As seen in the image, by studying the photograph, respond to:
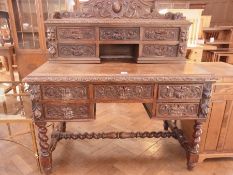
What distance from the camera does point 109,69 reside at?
1.58 metres

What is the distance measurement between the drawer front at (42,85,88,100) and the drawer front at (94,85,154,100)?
0.10 meters

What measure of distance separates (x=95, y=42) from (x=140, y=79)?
57 centimetres

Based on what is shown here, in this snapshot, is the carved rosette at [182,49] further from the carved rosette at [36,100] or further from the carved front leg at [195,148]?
the carved rosette at [36,100]

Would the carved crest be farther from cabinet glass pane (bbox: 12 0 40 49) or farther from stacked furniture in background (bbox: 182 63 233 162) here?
cabinet glass pane (bbox: 12 0 40 49)

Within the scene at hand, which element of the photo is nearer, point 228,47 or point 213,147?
point 213,147

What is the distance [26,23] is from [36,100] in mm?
2560

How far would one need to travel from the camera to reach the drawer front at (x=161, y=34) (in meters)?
1.72

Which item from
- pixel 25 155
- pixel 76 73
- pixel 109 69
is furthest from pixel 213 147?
pixel 25 155

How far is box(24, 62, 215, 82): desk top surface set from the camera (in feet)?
4.56

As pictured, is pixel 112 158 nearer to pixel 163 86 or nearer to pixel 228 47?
pixel 163 86

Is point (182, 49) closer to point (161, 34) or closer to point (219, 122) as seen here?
point (161, 34)

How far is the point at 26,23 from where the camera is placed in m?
3.47

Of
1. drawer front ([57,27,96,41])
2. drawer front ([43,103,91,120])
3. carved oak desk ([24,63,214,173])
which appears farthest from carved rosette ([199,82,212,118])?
drawer front ([57,27,96,41])

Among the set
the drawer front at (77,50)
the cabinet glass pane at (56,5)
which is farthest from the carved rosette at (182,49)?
the cabinet glass pane at (56,5)
